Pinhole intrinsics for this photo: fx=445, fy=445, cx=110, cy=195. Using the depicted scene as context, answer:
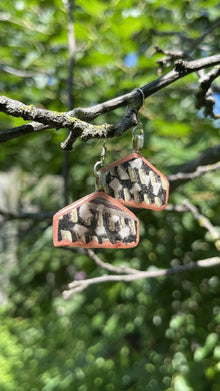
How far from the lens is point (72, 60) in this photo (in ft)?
5.39

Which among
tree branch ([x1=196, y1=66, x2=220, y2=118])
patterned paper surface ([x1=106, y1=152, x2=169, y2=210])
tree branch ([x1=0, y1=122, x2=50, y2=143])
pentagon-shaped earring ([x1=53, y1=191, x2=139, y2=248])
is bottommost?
pentagon-shaped earring ([x1=53, y1=191, x2=139, y2=248])

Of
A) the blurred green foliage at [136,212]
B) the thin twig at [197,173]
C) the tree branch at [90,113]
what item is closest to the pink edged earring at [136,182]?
the tree branch at [90,113]

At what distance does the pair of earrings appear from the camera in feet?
2.72

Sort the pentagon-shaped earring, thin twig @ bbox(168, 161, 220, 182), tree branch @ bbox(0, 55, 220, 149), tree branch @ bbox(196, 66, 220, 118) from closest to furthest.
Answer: tree branch @ bbox(0, 55, 220, 149)
the pentagon-shaped earring
tree branch @ bbox(196, 66, 220, 118)
thin twig @ bbox(168, 161, 220, 182)

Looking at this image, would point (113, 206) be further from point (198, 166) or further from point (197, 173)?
point (198, 166)

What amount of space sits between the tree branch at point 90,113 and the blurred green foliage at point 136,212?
0.60 meters

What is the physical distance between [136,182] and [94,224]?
138 mm

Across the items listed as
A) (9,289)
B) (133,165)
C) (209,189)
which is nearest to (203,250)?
(209,189)

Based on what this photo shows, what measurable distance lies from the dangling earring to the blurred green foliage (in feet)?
1.80

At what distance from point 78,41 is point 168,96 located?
1.82ft

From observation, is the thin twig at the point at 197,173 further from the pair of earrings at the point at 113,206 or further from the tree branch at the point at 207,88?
the pair of earrings at the point at 113,206

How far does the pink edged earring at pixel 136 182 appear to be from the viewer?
912 millimetres

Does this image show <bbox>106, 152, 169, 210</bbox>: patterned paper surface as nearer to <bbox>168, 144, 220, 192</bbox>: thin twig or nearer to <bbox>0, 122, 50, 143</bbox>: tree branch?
<bbox>0, 122, 50, 143</bbox>: tree branch

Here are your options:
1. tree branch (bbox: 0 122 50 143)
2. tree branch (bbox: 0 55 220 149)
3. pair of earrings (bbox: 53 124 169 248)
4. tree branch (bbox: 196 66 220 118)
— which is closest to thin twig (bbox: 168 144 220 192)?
tree branch (bbox: 196 66 220 118)
